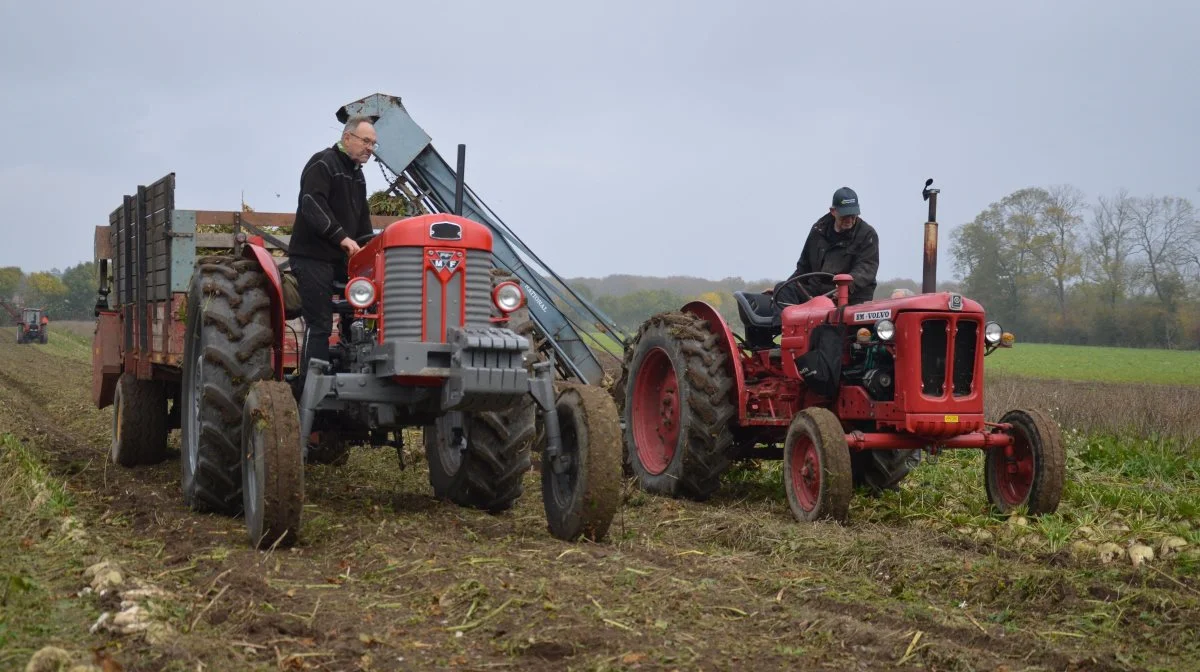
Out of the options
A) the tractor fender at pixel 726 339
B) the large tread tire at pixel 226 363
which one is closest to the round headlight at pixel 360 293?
the large tread tire at pixel 226 363

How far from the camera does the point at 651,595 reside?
475 cm

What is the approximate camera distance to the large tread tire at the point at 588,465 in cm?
570

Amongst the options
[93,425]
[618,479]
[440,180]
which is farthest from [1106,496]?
[93,425]

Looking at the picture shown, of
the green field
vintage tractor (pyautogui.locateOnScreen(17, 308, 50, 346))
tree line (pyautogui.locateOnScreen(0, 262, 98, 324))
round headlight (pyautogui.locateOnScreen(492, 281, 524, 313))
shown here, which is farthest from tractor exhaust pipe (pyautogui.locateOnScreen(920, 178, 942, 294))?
tree line (pyautogui.locateOnScreen(0, 262, 98, 324))

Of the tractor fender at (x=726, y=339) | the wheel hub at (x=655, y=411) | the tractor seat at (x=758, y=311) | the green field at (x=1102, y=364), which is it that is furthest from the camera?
the green field at (x=1102, y=364)

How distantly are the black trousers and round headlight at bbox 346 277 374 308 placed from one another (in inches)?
18.1

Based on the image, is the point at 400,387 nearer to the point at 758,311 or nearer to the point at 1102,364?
the point at 758,311

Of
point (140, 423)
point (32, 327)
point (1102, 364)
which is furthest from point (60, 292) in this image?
point (140, 423)

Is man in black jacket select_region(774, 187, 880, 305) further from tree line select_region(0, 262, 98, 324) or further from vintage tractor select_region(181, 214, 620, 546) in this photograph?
tree line select_region(0, 262, 98, 324)

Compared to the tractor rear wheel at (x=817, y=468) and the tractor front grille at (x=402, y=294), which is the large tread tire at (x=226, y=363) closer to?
the tractor front grille at (x=402, y=294)

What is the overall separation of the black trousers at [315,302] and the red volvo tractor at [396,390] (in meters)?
0.14

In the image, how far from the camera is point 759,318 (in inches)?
341

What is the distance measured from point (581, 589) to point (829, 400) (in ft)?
11.8

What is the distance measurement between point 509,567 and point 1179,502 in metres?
4.56
